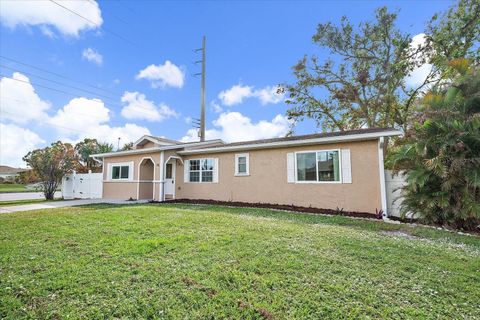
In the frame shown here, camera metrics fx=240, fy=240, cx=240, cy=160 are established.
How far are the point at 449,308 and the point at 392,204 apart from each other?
644cm

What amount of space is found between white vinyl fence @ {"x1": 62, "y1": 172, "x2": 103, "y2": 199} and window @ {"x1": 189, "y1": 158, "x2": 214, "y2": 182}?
7.36 meters

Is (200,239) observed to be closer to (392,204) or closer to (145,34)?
(392,204)

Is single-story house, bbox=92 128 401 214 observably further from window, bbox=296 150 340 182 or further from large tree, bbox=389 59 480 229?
large tree, bbox=389 59 480 229

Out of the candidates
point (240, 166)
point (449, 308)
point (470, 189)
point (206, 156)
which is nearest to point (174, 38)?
point (206, 156)

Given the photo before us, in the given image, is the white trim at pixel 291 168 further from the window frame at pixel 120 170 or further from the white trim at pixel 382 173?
the window frame at pixel 120 170

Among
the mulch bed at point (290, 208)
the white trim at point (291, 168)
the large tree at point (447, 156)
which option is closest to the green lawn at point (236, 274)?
the large tree at point (447, 156)

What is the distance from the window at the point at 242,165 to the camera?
11648 mm

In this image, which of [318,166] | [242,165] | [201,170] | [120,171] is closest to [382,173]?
[318,166]

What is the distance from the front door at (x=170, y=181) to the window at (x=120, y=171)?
2.54 m

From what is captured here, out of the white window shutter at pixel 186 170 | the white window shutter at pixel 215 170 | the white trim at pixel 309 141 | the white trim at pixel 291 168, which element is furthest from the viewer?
the white window shutter at pixel 186 170

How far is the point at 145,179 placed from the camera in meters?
14.9

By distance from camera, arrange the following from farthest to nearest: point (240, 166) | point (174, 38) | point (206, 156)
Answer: point (174, 38)
point (206, 156)
point (240, 166)

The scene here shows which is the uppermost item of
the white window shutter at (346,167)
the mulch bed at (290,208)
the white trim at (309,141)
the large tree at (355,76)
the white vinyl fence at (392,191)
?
the large tree at (355,76)

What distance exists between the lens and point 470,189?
623 centimetres
